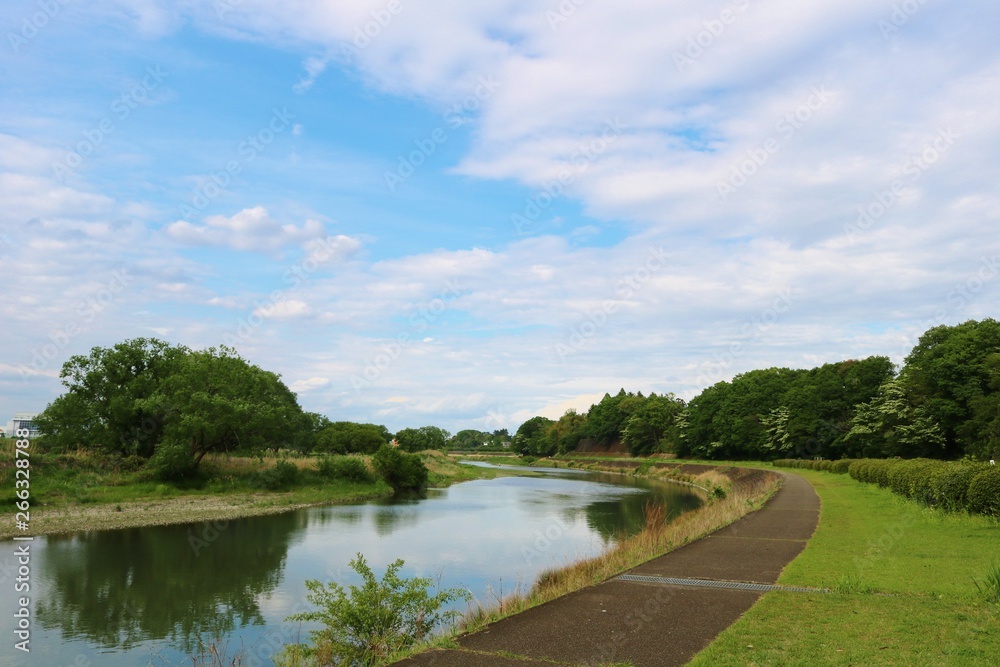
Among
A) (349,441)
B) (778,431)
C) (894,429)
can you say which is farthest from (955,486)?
(349,441)

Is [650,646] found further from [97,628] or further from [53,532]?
[53,532]

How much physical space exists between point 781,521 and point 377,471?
32.1 meters

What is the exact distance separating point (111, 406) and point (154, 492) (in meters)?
7.63

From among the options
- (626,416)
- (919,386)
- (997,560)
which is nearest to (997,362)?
(919,386)

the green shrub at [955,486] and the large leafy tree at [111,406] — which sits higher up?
the large leafy tree at [111,406]

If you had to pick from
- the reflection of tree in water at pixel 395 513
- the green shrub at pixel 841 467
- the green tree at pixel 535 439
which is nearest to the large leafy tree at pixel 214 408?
the reflection of tree in water at pixel 395 513

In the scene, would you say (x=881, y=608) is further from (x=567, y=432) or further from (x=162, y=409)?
(x=567, y=432)

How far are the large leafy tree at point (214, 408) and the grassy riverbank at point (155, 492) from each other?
172 centimetres

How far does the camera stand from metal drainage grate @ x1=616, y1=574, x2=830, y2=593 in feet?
34.5

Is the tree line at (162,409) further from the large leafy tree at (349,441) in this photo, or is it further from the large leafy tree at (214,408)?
the large leafy tree at (349,441)

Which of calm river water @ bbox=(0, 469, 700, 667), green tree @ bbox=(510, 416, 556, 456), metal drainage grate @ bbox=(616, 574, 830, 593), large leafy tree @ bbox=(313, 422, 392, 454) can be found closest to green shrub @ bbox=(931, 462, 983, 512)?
calm river water @ bbox=(0, 469, 700, 667)

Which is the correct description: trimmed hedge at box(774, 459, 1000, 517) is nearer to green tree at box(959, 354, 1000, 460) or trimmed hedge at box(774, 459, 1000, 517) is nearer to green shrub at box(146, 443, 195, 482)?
green tree at box(959, 354, 1000, 460)

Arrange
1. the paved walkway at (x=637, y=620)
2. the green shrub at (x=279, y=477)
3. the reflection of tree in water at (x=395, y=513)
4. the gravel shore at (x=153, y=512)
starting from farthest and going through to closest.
Result: the green shrub at (x=279, y=477) → the reflection of tree in water at (x=395, y=513) → the gravel shore at (x=153, y=512) → the paved walkway at (x=637, y=620)

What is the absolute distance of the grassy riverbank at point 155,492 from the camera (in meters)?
26.5
